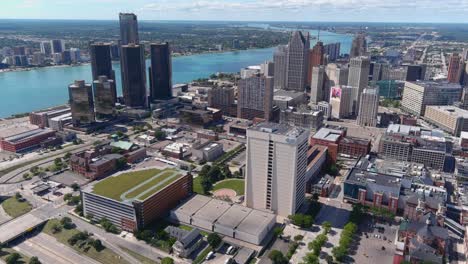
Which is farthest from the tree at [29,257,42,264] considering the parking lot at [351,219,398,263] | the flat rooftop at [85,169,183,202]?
the parking lot at [351,219,398,263]

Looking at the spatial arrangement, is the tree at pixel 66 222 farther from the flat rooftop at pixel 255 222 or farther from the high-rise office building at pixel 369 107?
the high-rise office building at pixel 369 107

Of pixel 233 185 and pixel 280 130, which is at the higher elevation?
pixel 280 130

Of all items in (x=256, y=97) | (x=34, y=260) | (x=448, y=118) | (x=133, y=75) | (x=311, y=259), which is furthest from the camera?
(x=133, y=75)

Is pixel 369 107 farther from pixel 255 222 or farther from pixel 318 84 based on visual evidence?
pixel 255 222

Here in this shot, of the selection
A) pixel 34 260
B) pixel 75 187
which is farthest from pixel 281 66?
pixel 34 260

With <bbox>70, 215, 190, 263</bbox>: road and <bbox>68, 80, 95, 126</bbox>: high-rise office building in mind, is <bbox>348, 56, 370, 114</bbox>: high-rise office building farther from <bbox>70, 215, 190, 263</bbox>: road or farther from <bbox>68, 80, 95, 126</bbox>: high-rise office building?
<bbox>70, 215, 190, 263</bbox>: road

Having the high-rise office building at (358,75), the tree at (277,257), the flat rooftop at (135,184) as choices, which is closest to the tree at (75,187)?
the flat rooftop at (135,184)

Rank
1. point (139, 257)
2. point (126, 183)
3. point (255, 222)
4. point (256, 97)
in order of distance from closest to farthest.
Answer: point (139, 257) < point (255, 222) < point (126, 183) < point (256, 97)
